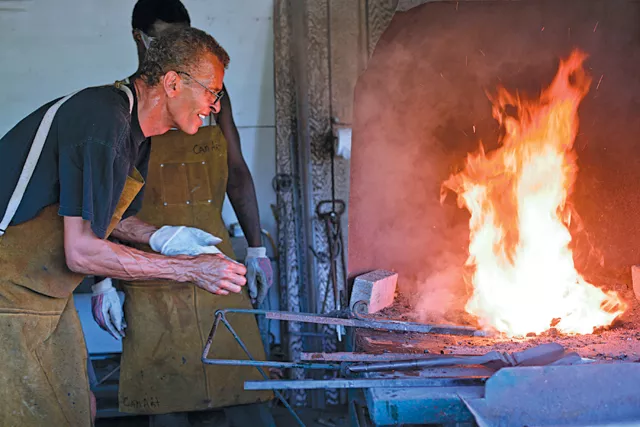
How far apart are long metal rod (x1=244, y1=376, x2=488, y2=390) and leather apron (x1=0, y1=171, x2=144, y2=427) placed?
2.73 ft

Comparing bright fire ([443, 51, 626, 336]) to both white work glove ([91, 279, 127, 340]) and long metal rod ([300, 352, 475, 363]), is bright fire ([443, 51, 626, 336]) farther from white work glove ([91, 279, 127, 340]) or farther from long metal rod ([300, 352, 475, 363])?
white work glove ([91, 279, 127, 340])

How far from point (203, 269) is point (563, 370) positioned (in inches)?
45.0

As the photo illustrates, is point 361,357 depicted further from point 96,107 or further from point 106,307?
point 106,307

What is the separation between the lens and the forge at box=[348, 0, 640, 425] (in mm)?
3039

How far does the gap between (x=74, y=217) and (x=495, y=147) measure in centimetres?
208

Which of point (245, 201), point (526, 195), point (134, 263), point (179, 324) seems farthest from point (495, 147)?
point (134, 263)

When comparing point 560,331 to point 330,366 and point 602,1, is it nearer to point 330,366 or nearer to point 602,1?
point 330,366

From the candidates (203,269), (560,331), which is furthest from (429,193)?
(203,269)

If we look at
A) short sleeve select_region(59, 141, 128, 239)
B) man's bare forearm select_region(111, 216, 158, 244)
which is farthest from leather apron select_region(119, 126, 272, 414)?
short sleeve select_region(59, 141, 128, 239)

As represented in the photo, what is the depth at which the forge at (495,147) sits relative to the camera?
3.04 meters

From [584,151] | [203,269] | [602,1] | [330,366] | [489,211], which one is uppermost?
[602,1]

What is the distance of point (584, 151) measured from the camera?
10.4ft

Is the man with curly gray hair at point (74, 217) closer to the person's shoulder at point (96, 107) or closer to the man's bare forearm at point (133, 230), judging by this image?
the person's shoulder at point (96, 107)

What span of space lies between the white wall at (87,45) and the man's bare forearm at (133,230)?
4.74ft
